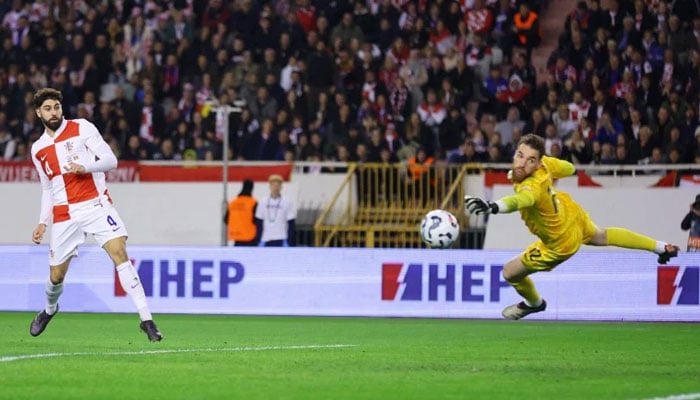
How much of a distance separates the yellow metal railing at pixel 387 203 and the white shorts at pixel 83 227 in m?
11.2

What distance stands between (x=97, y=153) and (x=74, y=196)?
1.39ft

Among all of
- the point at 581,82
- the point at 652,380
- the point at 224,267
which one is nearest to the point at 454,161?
the point at 581,82

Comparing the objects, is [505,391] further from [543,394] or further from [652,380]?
[652,380]

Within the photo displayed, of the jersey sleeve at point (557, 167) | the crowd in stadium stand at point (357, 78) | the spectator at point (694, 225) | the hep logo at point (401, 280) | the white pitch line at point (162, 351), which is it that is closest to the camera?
the white pitch line at point (162, 351)

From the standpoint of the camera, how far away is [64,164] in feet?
40.2

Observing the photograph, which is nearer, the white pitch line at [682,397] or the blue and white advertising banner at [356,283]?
the white pitch line at [682,397]

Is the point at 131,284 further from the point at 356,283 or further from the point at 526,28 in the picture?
the point at 526,28

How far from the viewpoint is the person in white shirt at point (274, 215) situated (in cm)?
2178

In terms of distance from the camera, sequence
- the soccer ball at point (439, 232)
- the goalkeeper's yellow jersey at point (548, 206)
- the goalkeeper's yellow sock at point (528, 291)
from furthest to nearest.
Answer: the goalkeeper's yellow sock at point (528, 291) < the goalkeeper's yellow jersey at point (548, 206) < the soccer ball at point (439, 232)

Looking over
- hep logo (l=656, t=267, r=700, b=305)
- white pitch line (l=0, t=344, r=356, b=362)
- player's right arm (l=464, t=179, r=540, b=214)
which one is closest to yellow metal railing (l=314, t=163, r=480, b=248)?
hep logo (l=656, t=267, r=700, b=305)

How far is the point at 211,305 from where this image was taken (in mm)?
19016

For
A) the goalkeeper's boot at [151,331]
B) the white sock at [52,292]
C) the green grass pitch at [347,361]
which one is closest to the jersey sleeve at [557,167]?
the green grass pitch at [347,361]

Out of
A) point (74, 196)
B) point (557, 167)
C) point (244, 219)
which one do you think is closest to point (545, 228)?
point (557, 167)

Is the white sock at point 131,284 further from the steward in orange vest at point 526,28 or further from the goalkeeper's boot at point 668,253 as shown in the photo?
the steward in orange vest at point 526,28
